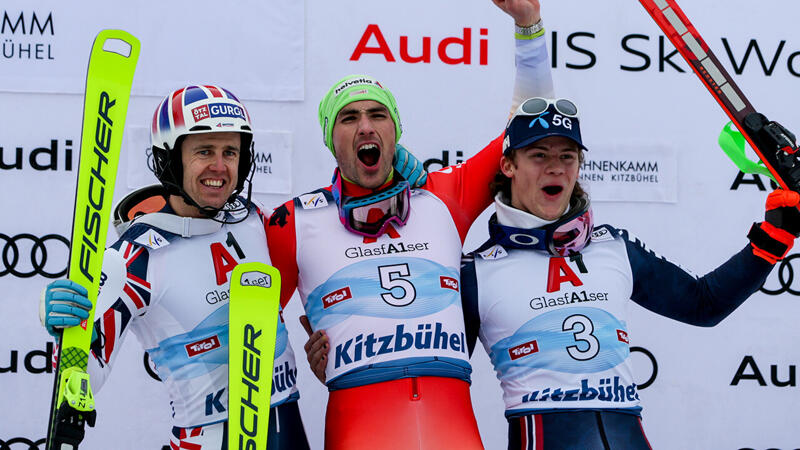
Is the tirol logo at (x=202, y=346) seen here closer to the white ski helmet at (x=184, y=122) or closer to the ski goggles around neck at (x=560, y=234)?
the white ski helmet at (x=184, y=122)

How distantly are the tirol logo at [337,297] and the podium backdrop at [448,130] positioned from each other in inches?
45.3

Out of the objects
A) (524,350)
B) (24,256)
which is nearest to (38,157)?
(24,256)

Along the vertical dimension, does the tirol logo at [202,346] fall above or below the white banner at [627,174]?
below

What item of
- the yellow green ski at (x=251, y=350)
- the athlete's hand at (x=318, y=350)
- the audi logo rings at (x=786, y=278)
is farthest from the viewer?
the audi logo rings at (x=786, y=278)

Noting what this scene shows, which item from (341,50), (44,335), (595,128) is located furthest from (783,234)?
(44,335)

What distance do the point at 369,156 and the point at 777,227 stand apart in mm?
1278

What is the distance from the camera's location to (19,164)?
12.3ft

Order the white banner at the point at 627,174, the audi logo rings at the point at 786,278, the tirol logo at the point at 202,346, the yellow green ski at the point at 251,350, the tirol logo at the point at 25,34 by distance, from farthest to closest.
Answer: the audi logo rings at the point at 786,278 → the white banner at the point at 627,174 → the tirol logo at the point at 25,34 → the tirol logo at the point at 202,346 → the yellow green ski at the point at 251,350

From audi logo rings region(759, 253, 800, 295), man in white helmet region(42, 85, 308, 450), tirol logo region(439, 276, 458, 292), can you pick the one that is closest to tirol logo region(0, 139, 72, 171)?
man in white helmet region(42, 85, 308, 450)

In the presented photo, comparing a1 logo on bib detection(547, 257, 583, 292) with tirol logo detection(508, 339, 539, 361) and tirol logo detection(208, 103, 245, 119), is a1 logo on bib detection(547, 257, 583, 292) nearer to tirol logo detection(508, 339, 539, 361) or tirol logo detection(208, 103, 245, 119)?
tirol logo detection(508, 339, 539, 361)

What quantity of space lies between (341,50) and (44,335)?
1.75m

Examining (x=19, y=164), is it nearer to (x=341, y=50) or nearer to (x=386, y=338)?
(x=341, y=50)

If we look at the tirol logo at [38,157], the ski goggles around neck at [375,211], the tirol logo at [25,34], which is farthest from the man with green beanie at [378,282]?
the tirol logo at [25,34]

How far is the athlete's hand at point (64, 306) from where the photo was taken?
7.54 feet
